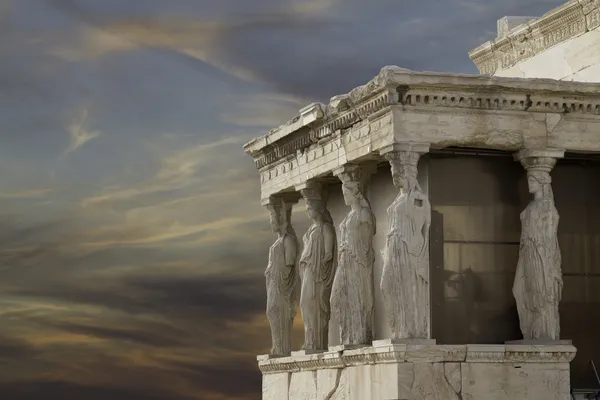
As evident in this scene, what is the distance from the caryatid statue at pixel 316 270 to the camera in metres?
15.9

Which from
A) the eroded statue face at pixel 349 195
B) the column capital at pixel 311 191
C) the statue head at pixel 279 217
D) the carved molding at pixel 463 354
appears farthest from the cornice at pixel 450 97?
the carved molding at pixel 463 354

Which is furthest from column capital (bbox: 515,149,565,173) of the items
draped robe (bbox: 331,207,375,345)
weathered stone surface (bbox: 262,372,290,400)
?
weathered stone surface (bbox: 262,372,290,400)

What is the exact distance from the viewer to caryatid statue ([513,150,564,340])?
561 inches

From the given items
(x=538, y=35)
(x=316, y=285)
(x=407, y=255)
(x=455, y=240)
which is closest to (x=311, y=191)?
(x=316, y=285)

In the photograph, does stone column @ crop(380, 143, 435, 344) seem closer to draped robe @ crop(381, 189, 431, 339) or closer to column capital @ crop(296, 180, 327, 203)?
draped robe @ crop(381, 189, 431, 339)

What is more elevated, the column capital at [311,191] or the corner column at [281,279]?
the column capital at [311,191]

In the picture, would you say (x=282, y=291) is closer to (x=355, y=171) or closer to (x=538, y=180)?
(x=355, y=171)

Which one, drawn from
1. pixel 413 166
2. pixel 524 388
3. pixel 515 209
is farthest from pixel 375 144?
pixel 524 388

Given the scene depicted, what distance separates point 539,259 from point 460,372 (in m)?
1.43

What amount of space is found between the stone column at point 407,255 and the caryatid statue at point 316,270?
2.03m

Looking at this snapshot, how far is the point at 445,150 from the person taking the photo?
14578 millimetres

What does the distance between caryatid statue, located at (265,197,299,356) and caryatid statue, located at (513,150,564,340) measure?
11.3 feet

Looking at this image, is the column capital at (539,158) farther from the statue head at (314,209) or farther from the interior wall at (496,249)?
the statue head at (314,209)

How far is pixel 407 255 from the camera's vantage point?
45.5 feet
